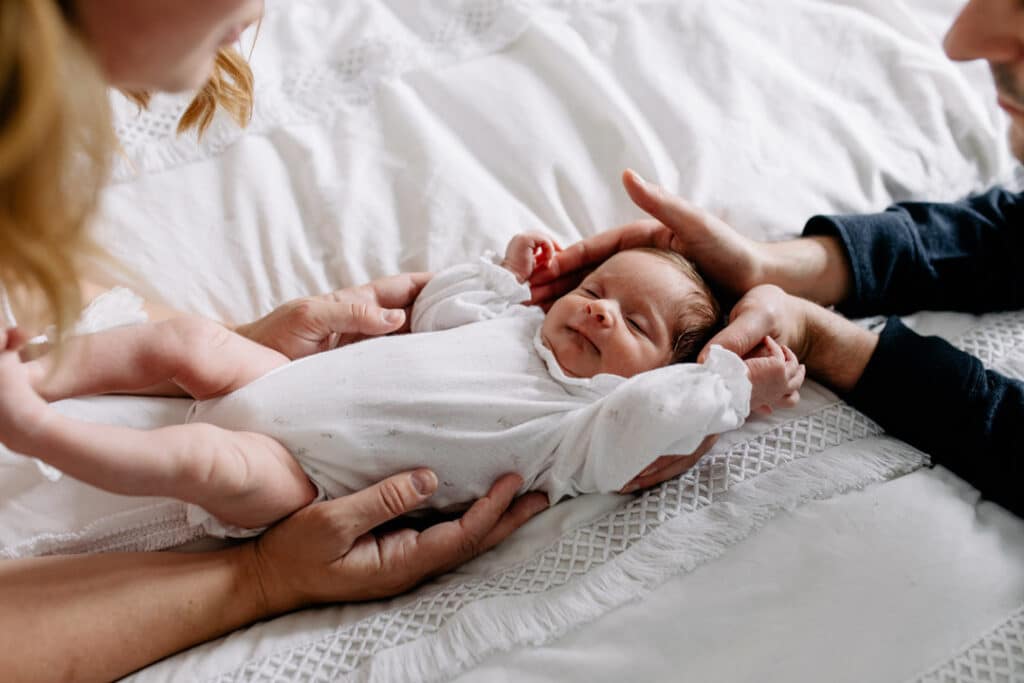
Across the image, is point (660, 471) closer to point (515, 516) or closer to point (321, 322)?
point (515, 516)

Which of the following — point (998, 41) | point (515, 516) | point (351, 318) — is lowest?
point (515, 516)

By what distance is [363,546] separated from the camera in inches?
39.4

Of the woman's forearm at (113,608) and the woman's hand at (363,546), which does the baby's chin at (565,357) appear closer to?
the woman's hand at (363,546)

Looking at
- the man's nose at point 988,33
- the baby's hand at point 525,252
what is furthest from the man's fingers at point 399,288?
the man's nose at point 988,33

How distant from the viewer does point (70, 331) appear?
0.66m

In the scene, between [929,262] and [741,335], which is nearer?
[741,335]

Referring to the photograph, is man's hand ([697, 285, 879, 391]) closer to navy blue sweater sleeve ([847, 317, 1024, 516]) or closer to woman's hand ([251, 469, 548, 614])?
navy blue sweater sleeve ([847, 317, 1024, 516])

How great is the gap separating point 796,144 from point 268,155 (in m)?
0.87

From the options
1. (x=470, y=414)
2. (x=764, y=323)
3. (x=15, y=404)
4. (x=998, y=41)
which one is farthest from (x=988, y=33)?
(x=15, y=404)

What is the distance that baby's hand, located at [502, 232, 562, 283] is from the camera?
1.21 metres

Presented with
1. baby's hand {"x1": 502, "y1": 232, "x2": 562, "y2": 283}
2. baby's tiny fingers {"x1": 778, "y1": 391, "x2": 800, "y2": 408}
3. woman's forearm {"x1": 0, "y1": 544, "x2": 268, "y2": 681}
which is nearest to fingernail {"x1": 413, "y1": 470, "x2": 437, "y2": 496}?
woman's forearm {"x1": 0, "y1": 544, "x2": 268, "y2": 681}

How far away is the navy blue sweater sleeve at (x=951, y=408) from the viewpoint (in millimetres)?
1032

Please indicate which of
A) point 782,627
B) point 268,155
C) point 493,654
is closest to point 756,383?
point 782,627

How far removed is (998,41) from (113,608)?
1140 millimetres
